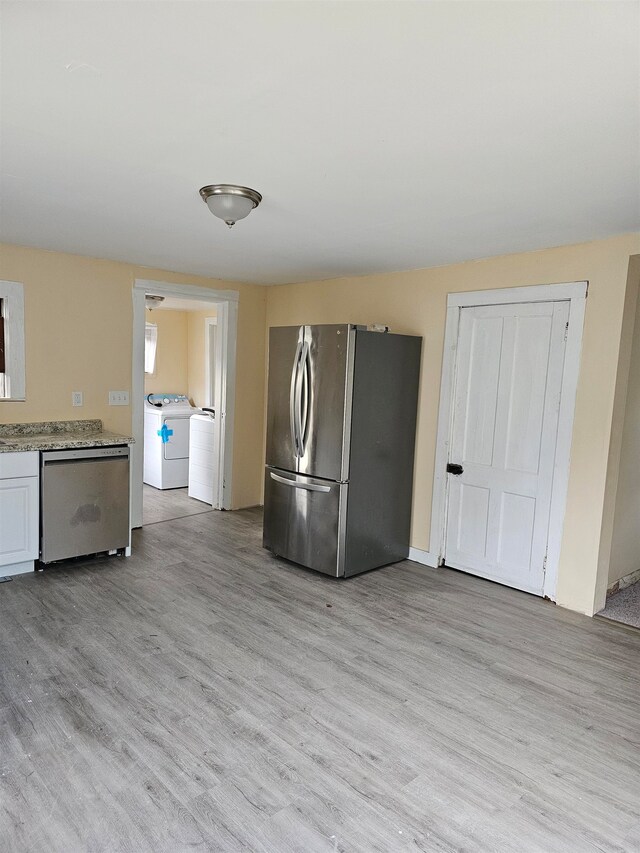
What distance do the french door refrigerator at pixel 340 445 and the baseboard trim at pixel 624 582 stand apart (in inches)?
58.1

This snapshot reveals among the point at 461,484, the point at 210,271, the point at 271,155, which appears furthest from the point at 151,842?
the point at 210,271

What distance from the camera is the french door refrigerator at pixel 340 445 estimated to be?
3748 mm

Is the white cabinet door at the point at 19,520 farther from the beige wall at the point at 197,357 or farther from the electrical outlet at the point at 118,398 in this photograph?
the beige wall at the point at 197,357

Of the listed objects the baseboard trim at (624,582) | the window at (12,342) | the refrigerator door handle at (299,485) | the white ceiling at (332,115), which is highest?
the white ceiling at (332,115)

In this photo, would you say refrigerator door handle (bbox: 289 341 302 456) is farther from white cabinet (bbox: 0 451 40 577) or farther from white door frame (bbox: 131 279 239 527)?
white cabinet (bbox: 0 451 40 577)

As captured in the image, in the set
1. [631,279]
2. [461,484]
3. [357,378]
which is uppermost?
[631,279]

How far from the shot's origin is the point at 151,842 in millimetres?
1688

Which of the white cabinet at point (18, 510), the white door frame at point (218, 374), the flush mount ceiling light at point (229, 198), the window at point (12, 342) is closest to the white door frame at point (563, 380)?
the flush mount ceiling light at point (229, 198)

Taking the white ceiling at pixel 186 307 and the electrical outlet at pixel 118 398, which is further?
the white ceiling at pixel 186 307

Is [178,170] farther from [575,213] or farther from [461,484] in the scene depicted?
[461,484]

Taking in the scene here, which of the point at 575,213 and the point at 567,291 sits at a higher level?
the point at 575,213

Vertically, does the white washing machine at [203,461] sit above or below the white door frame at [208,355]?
below

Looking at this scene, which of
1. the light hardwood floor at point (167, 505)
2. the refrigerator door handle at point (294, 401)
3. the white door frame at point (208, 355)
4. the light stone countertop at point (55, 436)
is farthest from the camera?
the white door frame at point (208, 355)

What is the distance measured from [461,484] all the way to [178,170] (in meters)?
2.83
